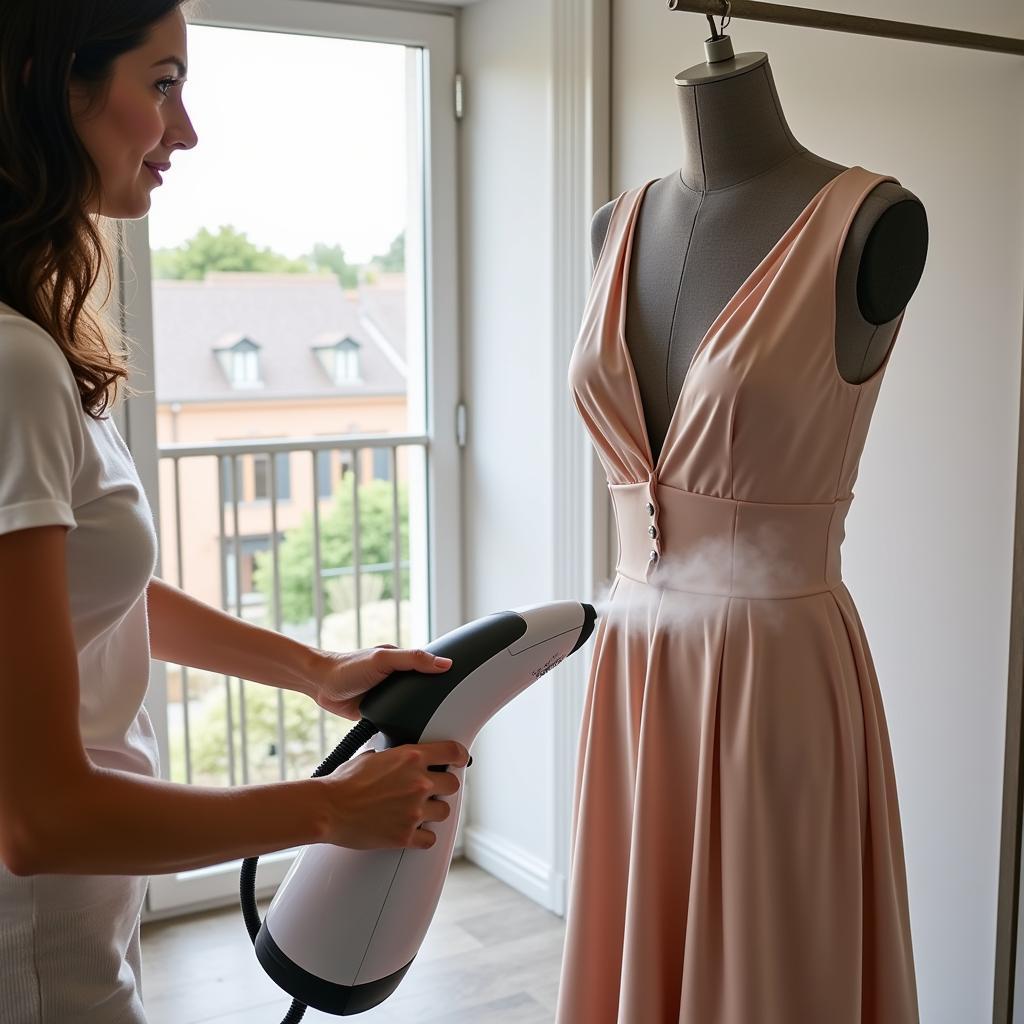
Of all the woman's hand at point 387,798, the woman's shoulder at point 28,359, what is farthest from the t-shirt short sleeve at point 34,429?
the woman's hand at point 387,798

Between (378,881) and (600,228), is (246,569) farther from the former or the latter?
(378,881)

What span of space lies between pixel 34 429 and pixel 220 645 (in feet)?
1.74

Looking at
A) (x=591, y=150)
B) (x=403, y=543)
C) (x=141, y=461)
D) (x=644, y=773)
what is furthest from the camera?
(x=403, y=543)

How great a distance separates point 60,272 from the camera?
1.08 metres

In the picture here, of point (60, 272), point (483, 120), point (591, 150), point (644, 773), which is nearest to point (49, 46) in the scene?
point (60, 272)

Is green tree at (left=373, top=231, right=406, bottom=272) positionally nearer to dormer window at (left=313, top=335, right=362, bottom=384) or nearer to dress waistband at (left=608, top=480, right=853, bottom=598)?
dormer window at (left=313, top=335, right=362, bottom=384)

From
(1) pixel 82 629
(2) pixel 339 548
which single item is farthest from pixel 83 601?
(2) pixel 339 548

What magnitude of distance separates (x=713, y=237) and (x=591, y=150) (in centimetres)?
112

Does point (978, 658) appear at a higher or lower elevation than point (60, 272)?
lower

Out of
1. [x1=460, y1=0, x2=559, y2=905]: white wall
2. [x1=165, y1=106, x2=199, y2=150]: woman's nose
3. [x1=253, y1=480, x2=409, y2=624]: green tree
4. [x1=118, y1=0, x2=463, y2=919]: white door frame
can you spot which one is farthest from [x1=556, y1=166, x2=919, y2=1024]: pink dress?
[x1=253, y1=480, x2=409, y2=624]: green tree

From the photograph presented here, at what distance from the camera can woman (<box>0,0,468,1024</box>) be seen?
90 centimetres

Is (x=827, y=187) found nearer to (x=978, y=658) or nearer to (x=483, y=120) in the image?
(x=978, y=658)

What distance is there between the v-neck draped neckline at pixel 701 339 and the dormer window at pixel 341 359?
1.84 meters

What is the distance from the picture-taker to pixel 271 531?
3.35 m
